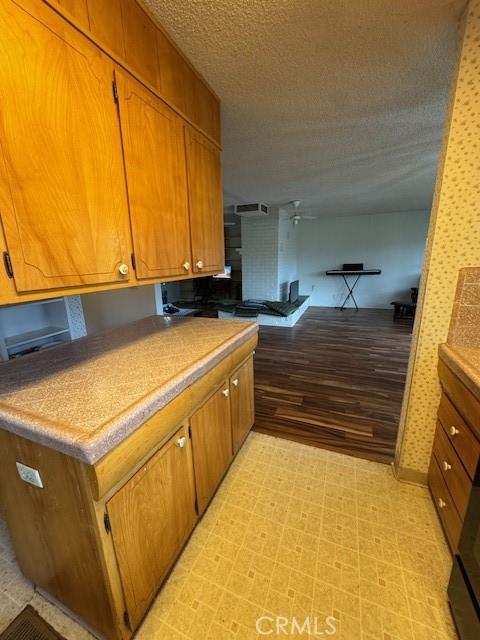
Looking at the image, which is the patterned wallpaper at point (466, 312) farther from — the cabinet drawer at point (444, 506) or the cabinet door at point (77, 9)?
the cabinet door at point (77, 9)

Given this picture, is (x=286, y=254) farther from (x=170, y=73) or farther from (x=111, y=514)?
(x=111, y=514)

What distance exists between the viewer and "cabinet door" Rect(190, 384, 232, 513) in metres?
1.32

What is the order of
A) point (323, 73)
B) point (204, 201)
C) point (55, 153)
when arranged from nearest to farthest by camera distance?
1. point (55, 153)
2. point (323, 73)
3. point (204, 201)

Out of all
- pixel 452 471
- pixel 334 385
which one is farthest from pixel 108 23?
pixel 334 385

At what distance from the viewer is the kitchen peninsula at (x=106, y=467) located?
2.59 ft

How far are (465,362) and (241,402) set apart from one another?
4.29 ft

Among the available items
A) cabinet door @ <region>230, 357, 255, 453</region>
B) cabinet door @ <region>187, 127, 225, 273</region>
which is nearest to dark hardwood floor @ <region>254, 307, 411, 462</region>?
cabinet door @ <region>230, 357, 255, 453</region>

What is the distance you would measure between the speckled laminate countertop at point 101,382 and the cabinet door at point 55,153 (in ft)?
1.33

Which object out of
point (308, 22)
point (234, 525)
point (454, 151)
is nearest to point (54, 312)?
point (234, 525)

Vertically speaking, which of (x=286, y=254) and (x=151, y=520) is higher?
(x=286, y=254)

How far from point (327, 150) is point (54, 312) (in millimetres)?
3682

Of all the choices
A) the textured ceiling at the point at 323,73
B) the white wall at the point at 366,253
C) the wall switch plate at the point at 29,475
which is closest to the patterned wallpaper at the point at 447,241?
the textured ceiling at the point at 323,73

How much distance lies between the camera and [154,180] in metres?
1.29

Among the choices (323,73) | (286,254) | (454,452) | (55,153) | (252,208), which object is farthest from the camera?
(286,254)
